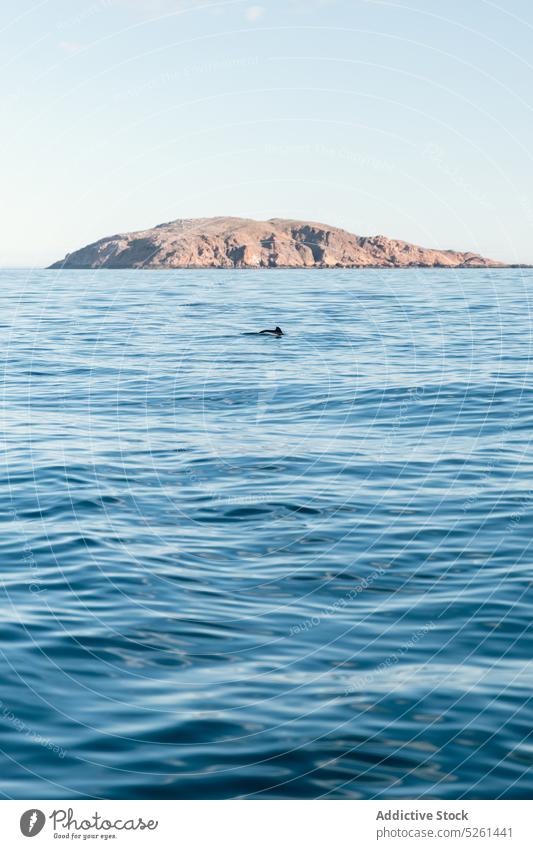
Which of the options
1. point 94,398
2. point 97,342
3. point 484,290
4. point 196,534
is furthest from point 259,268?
point 196,534

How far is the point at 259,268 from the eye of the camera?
127375mm

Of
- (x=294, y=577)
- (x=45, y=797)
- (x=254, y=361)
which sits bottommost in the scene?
(x=45, y=797)

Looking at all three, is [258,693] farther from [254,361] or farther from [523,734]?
[254,361]

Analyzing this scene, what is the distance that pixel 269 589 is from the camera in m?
11.2

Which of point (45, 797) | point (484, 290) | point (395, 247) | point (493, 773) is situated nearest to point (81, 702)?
point (45, 797)

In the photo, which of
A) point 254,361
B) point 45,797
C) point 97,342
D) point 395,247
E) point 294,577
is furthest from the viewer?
point 395,247

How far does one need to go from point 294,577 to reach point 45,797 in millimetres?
4954

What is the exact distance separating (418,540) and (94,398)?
526 inches

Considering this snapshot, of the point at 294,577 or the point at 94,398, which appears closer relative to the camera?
the point at 294,577

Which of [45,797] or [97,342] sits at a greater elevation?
[97,342]

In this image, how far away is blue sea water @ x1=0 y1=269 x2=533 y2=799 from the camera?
298 inches

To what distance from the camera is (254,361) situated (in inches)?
1197

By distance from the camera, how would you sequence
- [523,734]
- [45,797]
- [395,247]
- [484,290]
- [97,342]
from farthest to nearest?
[395,247], [484,290], [97,342], [523,734], [45,797]

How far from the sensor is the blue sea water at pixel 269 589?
298 inches
